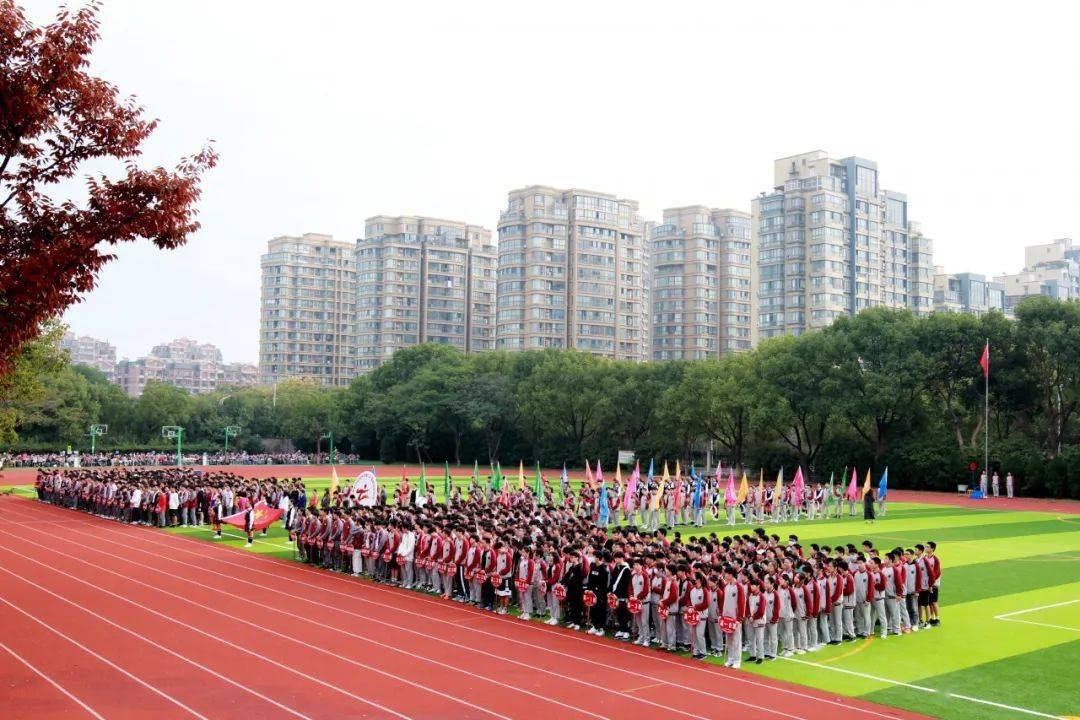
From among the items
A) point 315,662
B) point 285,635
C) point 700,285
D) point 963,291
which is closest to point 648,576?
point 315,662

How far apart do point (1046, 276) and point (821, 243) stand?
221ft

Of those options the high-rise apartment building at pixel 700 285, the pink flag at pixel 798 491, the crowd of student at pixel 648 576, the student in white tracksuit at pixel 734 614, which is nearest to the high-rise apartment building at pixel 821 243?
the high-rise apartment building at pixel 700 285

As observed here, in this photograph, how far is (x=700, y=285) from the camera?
12419 centimetres

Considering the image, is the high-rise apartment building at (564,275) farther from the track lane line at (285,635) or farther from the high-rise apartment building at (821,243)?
the track lane line at (285,635)

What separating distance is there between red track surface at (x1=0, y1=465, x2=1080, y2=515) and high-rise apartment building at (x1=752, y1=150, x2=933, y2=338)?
4211 centimetres

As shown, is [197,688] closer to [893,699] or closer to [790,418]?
[893,699]

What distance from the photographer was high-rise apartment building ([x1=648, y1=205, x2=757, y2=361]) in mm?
124688

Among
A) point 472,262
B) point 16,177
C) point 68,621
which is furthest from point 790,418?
point 472,262

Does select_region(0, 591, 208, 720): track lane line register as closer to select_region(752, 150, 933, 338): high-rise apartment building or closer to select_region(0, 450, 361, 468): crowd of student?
select_region(0, 450, 361, 468): crowd of student

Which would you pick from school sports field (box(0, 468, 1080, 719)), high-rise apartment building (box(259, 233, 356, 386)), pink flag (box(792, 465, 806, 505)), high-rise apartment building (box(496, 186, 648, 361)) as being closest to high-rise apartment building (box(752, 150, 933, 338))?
high-rise apartment building (box(496, 186, 648, 361))

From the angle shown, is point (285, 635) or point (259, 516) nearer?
point (285, 635)

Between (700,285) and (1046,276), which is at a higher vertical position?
(1046,276)

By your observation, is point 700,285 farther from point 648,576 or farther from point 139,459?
point 648,576

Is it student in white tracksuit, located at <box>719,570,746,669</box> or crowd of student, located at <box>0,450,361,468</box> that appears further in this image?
crowd of student, located at <box>0,450,361,468</box>
